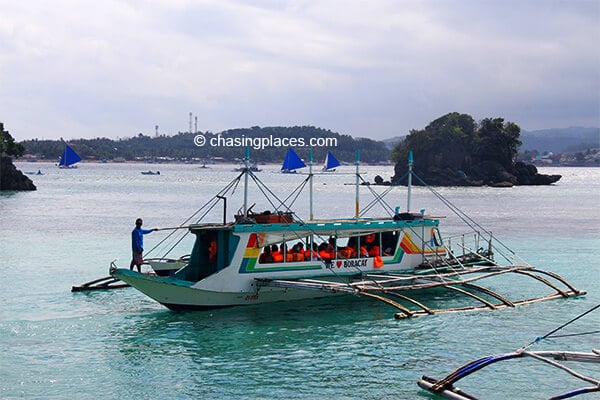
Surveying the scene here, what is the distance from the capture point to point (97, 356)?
799 inches

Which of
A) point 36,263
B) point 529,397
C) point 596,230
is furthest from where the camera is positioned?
point 596,230

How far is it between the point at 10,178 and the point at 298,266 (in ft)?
271

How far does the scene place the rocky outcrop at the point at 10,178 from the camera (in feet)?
321

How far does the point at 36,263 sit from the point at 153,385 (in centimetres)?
2099

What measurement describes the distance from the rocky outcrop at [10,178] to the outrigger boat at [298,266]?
77.1 m

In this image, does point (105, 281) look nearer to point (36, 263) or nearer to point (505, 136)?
point (36, 263)

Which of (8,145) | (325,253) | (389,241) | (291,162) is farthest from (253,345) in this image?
(8,145)

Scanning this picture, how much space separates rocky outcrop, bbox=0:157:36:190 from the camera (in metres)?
97.8

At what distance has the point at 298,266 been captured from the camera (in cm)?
2634

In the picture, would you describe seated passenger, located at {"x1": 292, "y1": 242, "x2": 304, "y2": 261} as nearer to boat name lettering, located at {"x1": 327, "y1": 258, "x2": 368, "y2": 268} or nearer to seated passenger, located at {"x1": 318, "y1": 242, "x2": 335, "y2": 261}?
seated passenger, located at {"x1": 318, "y1": 242, "x2": 335, "y2": 261}

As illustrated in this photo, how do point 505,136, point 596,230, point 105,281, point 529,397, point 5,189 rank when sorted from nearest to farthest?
point 529,397 < point 105,281 < point 596,230 < point 5,189 < point 505,136

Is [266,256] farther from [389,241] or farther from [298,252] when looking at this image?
[389,241]

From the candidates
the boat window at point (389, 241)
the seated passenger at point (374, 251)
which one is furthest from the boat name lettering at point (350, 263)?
the boat window at point (389, 241)

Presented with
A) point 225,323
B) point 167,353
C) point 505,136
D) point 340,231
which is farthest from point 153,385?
point 505,136
